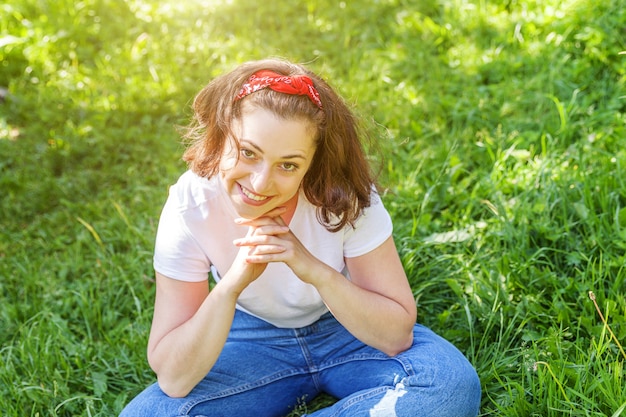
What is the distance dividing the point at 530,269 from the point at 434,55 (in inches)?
82.6

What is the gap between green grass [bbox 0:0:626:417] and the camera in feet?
9.11

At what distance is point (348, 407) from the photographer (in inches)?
92.3

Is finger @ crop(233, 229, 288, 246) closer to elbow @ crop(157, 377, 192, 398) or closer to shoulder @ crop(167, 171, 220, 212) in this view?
shoulder @ crop(167, 171, 220, 212)

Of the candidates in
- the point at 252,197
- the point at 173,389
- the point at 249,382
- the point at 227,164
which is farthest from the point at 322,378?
the point at 227,164

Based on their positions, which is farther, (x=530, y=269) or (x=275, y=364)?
(x=530, y=269)

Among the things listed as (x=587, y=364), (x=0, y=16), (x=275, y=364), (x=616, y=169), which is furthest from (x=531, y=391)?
(x=0, y=16)

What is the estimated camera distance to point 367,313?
232 cm

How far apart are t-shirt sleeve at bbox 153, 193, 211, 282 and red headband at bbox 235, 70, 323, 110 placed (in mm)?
482

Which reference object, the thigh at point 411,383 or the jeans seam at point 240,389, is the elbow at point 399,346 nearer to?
the thigh at point 411,383

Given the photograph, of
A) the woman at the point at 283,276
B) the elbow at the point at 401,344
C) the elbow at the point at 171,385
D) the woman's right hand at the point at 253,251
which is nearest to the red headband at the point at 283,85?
the woman at the point at 283,276

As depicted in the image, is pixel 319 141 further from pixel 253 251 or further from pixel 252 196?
pixel 253 251

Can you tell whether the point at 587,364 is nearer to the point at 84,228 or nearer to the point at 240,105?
the point at 240,105

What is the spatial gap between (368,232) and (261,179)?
0.45 metres

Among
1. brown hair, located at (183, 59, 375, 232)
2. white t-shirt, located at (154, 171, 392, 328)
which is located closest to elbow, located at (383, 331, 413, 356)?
white t-shirt, located at (154, 171, 392, 328)
